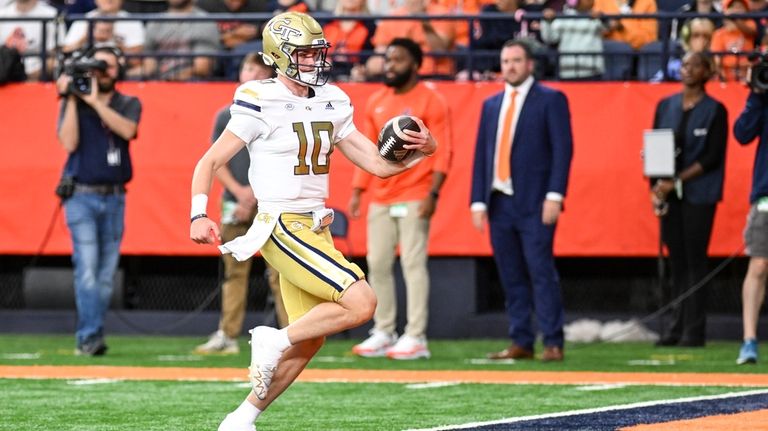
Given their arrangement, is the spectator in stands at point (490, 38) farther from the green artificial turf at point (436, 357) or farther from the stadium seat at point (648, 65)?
the green artificial turf at point (436, 357)

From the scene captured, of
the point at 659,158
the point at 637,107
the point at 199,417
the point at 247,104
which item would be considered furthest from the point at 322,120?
the point at 637,107

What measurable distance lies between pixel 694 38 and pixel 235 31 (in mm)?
4467

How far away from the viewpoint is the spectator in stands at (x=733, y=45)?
1334 cm

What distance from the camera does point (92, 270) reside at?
11430 mm

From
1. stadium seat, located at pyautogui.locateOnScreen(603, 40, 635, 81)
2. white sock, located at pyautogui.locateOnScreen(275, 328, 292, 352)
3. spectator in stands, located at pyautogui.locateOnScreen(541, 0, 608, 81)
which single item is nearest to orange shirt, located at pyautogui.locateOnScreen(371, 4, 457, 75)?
spectator in stands, located at pyautogui.locateOnScreen(541, 0, 608, 81)

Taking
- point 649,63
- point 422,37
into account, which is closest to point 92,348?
point 422,37

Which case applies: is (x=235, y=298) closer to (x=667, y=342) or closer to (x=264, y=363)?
(x=667, y=342)

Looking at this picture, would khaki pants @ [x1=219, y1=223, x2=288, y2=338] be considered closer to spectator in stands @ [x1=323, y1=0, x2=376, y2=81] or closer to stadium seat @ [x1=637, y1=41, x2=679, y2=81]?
spectator in stands @ [x1=323, y1=0, x2=376, y2=81]

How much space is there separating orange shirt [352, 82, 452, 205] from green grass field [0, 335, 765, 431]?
4.14ft

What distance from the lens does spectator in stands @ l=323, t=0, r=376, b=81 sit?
14062mm

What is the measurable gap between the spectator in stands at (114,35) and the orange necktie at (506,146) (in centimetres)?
448

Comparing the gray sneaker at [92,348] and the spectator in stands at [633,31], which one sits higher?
the spectator in stands at [633,31]

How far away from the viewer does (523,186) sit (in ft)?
36.2

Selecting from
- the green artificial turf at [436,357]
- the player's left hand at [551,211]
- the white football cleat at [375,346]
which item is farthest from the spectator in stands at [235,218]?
the player's left hand at [551,211]
